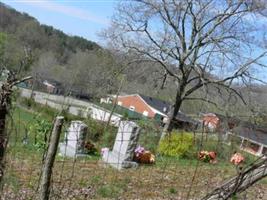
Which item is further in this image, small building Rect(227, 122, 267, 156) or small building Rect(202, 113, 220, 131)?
small building Rect(227, 122, 267, 156)

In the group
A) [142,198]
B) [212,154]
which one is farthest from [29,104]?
[142,198]

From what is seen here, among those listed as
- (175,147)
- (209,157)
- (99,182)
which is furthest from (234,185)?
(175,147)

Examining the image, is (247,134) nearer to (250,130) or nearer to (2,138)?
(250,130)

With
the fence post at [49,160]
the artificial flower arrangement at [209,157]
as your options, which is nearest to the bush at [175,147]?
the artificial flower arrangement at [209,157]

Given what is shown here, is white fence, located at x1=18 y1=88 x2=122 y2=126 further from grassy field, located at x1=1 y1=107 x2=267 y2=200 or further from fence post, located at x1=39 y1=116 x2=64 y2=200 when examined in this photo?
fence post, located at x1=39 y1=116 x2=64 y2=200

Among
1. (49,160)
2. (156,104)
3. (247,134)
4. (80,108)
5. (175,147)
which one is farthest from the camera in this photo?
(156,104)

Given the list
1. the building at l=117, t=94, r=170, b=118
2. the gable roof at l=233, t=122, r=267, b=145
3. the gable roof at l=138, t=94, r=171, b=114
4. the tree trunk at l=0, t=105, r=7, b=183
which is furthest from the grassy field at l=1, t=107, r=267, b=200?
the gable roof at l=138, t=94, r=171, b=114

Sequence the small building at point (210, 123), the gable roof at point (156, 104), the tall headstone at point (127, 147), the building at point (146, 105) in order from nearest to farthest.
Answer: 1. the small building at point (210, 123)
2. the tall headstone at point (127, 147)
3. the building at point (146, 105)
4. the gable roof at point (156, 104)

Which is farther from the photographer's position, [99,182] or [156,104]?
[156,104]

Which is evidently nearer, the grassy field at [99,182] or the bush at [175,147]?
the grassy field at [99,182]

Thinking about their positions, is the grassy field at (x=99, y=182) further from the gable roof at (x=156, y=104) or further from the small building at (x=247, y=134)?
the gable roof at (x=156, y=104)

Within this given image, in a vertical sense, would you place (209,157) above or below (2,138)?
below

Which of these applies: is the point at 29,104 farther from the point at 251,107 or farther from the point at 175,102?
the point at 251,107

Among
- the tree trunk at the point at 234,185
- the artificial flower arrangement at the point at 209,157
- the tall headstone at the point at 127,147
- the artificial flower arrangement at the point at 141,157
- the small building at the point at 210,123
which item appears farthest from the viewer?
the artificial flower arrangement at the point at 209,157
